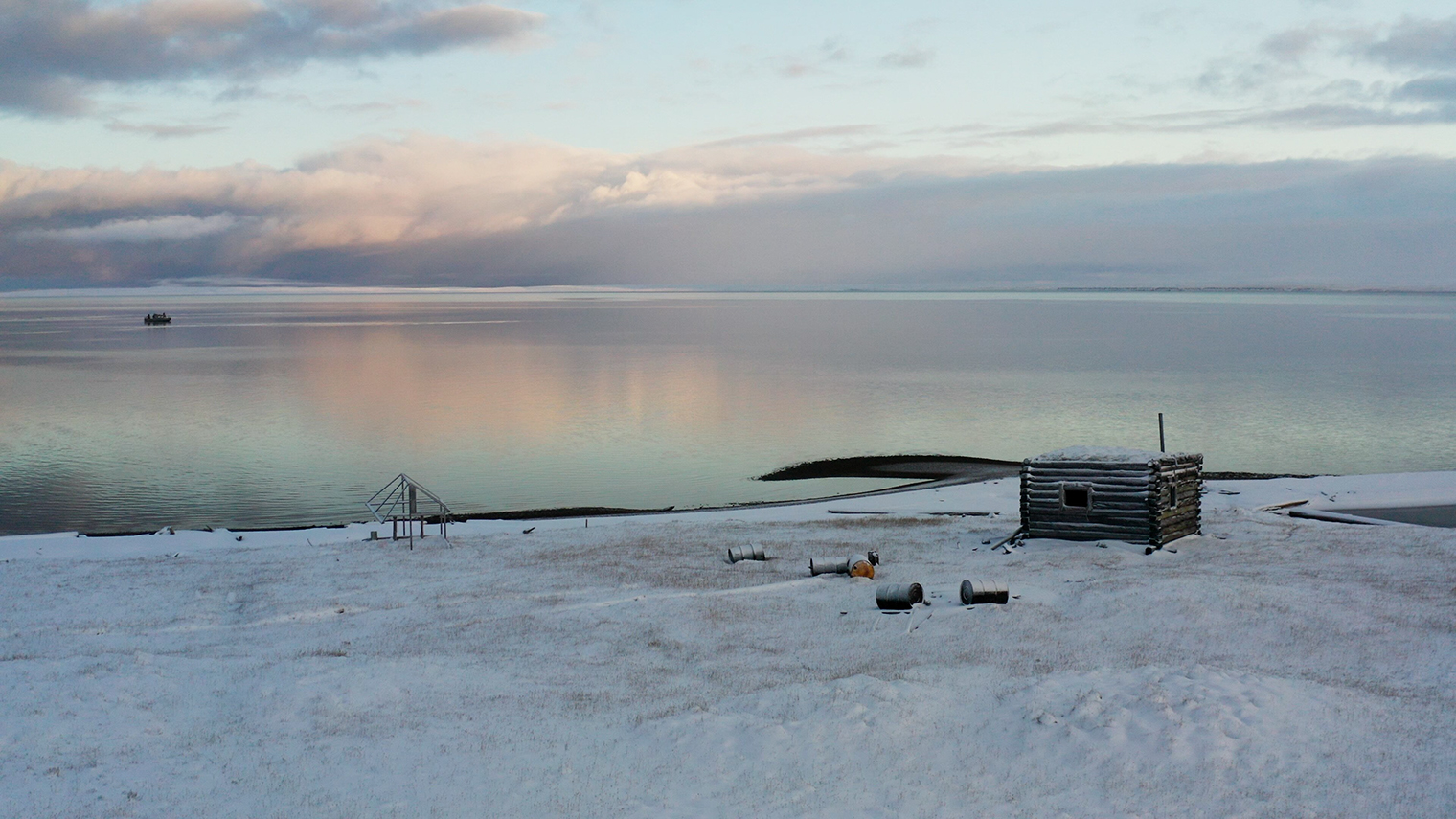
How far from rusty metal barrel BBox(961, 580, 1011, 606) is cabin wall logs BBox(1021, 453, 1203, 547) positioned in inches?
324

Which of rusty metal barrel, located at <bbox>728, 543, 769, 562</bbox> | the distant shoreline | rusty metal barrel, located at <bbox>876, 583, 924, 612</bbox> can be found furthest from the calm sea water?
rusty metal barrel, located at <bbox>876, 583, 924, 612</bbox>

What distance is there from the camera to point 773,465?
54.8 metres

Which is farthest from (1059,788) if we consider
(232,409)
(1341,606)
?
(232,409)

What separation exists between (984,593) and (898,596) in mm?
1842

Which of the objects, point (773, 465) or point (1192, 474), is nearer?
point (1192, 474)

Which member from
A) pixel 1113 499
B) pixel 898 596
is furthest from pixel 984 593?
pixel 1113 499

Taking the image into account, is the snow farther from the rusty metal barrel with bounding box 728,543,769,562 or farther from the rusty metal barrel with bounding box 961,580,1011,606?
the rusty metal barrel with bounding box 961,580,1011,606

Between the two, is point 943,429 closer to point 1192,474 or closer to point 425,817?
point 1192,474

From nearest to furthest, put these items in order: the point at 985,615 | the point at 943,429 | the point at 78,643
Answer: the point at 78,643 < the point at 985,615 < the point at 943,429

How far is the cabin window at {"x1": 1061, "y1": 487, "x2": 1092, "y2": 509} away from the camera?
29.7 metres

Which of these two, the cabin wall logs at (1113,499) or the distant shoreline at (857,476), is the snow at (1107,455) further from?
the distant shoreline at (857,476)

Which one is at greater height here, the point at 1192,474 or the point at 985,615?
the point at 1192,474

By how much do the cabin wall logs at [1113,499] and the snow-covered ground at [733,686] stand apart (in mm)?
912

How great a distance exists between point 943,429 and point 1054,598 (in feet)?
143
